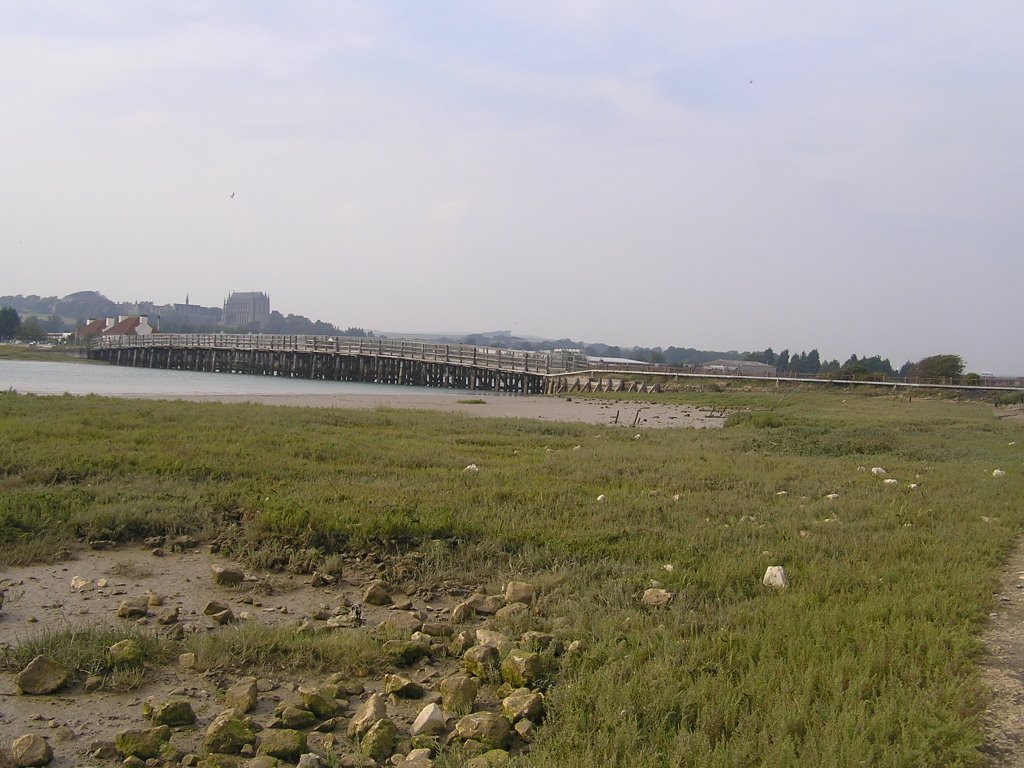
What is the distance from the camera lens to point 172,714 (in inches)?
179

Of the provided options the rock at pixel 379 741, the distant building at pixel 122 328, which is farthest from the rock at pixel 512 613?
the distant building at pixel 122 328

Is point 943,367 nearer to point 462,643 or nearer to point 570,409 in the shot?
point 570,409

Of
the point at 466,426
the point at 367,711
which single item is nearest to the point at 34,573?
the point at 367,711

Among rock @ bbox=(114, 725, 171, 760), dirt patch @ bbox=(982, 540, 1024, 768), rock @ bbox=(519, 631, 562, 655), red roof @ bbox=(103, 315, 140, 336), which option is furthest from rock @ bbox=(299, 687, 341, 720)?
red roof @ bbox=(103, 315, 140, 336)

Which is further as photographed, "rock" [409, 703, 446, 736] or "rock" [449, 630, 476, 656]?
"rock" [449, 630, 476, 656]

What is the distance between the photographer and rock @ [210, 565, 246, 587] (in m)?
7.23

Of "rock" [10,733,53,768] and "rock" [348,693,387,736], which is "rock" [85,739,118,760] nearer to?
"rock" [10,733,53,768]

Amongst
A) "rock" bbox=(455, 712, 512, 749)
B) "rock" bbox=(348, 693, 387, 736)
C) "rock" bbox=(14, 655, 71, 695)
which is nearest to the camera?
"rock" bbox=(455, 712, 512, 749)

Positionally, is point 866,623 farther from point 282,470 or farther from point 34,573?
point 282,470

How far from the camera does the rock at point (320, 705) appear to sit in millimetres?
4719

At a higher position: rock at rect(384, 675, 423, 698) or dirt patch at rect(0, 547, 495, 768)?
rock at rect(384, 675, 423, 698)

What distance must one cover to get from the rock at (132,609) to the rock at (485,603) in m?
2.53

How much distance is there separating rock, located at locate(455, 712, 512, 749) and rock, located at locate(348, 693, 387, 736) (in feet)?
1.51

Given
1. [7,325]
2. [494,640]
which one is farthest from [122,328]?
[494,640]
